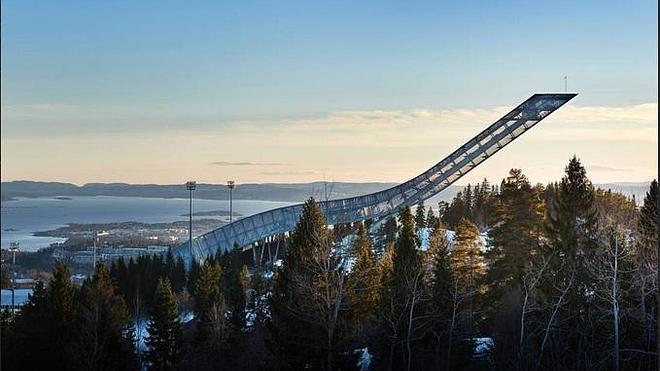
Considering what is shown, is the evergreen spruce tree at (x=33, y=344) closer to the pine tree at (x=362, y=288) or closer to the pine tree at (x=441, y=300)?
the pine tree at (x=362, y=288)

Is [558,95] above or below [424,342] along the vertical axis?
above

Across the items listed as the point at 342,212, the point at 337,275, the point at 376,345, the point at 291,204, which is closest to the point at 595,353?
the point at 376,345

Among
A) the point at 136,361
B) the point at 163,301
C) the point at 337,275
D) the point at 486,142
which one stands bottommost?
the point at 136,361

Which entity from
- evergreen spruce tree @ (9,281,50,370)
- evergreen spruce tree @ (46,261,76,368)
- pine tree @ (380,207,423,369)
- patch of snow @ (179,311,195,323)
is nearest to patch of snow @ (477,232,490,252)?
pine tree @ (380,207,423,369)

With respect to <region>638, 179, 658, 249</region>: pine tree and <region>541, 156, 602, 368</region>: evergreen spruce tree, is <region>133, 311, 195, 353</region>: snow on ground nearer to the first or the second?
<region>541, 156, 602, 368</region>: evergreen spruce tree

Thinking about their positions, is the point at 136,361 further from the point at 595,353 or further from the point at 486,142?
the point at 486,142

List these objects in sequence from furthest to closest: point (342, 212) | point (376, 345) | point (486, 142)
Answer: point (342, 212) → point (486, 142) → point (376, 345)
